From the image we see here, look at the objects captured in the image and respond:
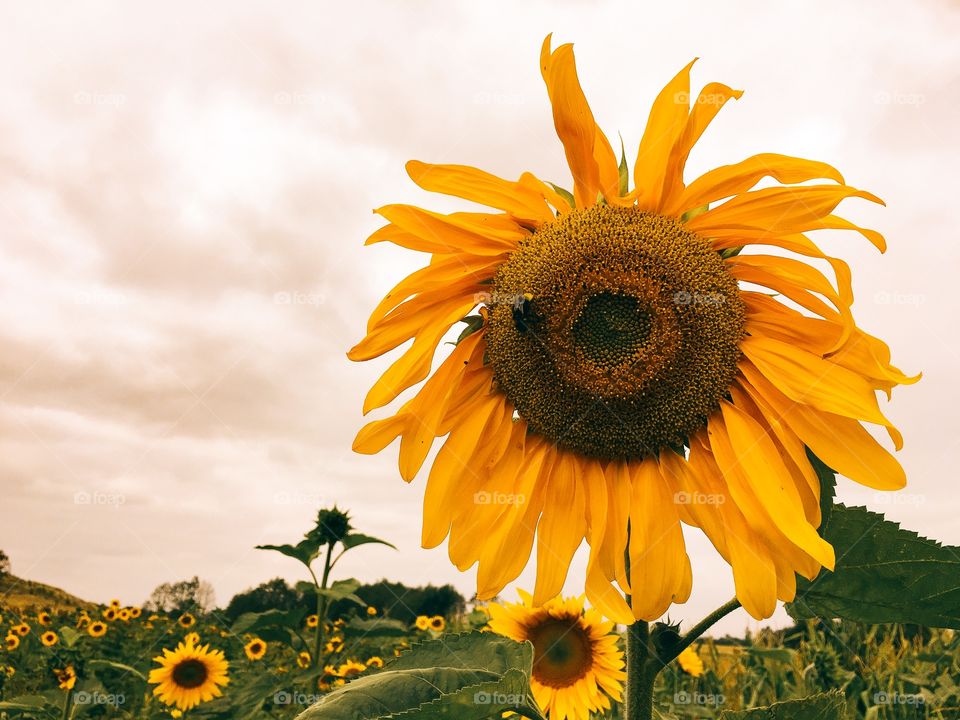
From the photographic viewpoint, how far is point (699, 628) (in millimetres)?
1974

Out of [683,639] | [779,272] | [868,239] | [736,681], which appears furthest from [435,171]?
[736,681]

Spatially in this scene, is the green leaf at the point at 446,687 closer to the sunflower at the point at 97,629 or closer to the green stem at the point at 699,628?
the green stem at the point at 699,628

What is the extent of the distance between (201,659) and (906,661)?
5.91 meters

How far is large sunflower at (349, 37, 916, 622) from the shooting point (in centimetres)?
207

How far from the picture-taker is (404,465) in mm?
2332

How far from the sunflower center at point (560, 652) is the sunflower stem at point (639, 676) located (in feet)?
6.55

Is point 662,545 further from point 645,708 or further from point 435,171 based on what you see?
point 435,171

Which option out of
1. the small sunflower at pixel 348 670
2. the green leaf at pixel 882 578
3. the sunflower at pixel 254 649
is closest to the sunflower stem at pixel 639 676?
the green leaf at pixel 882 578

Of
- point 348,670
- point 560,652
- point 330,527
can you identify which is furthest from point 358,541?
point 348,670

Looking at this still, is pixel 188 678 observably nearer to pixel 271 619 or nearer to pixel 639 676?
pixel 271 619

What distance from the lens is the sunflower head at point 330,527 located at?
4.91m

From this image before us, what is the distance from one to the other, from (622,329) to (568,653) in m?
2.46

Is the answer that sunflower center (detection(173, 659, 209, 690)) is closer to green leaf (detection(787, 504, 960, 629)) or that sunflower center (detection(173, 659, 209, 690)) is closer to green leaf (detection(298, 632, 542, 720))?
green leaf (detection(298, 632, 542, 720))

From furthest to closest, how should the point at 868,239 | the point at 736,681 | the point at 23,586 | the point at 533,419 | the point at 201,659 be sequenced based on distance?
the point at 23,586, the point at 201,659, the point at 736,681, the point at 533,419, the point at 868,239
